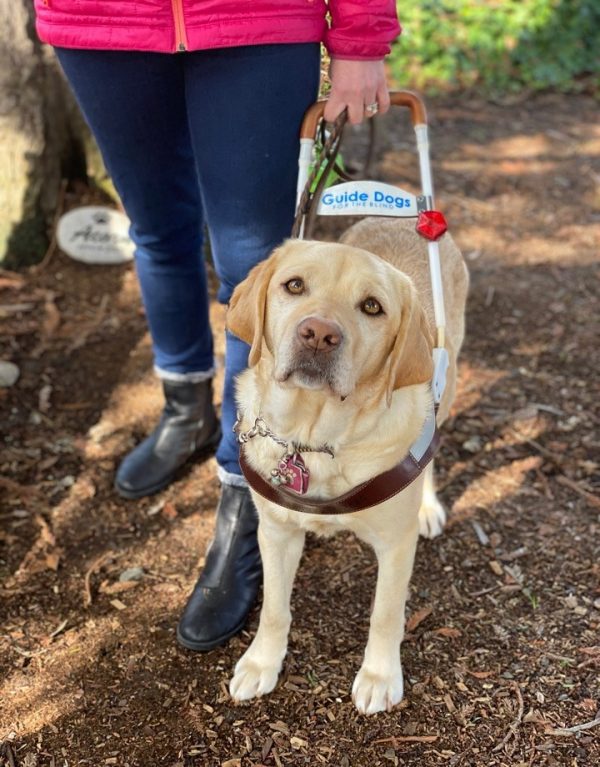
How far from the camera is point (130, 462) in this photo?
3.52 m

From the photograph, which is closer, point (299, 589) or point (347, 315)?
point (347, 315)

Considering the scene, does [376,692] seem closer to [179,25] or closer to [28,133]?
[179,25]

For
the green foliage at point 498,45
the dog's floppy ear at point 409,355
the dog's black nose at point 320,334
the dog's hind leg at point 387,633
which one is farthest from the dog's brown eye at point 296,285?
the green foliage at point 498,45

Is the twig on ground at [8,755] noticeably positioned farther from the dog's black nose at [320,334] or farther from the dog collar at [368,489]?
the dog's black nose at [320,334]

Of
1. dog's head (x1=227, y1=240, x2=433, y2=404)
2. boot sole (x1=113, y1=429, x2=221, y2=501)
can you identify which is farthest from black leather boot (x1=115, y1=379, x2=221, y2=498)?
dog's head (x1=227, y1=240, x2=433, y2=404)

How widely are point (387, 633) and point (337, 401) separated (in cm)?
87

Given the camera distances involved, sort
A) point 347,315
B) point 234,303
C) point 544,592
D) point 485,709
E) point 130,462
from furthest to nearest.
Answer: point 130,462 → point 544,592 → point 485,709 → point 234,303 → point 347,315

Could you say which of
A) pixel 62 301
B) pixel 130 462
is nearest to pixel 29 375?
pixel 62 301

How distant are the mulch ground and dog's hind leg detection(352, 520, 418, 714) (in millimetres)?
56

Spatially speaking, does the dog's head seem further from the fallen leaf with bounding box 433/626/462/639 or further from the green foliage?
the green foliage

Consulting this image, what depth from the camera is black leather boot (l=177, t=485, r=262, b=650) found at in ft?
9.29

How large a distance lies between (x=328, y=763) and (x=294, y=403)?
43.8 inches

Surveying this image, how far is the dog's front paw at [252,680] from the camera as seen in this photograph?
2.65m

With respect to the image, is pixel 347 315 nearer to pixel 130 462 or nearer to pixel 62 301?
pixel 130 462
